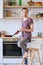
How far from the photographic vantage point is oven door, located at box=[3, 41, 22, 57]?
545cm

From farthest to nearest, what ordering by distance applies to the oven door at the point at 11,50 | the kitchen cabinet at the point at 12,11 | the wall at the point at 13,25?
the wall at the point at 13,25 < the kitchen cabinet at the point at 12,11 < the oven door at the point at 11,50

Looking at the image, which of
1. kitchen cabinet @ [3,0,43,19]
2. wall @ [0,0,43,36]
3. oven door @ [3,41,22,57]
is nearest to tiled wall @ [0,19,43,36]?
wall @ [0,0,43,36]

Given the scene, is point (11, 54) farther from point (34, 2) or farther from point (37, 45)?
point (34, 2)

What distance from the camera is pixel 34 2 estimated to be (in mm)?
5949

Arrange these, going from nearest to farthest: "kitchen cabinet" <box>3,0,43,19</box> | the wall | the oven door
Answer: the oven door, "kitchen cabinet" <box>3,0,43,19</box>, the wall

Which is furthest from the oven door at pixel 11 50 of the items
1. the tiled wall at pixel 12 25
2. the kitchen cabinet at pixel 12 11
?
the kitchen cabinet at pixel 12 11

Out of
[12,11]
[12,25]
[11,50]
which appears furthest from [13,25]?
[11,50]

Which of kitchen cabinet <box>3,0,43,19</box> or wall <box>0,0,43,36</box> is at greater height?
kitchen cabinet <box>3,0,43,19</box>

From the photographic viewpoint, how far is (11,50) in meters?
5.50

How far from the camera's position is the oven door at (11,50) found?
17.9 ft

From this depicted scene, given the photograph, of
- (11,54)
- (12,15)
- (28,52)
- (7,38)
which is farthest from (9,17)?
(28,52)

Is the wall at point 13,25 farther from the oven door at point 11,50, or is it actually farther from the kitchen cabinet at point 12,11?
the oven door at point 11,50

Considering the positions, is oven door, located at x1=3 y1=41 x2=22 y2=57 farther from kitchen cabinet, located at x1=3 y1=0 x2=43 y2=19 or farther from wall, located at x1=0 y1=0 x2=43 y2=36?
kitchen cabinet, located at x1=3 y1=0 x2=43 y2=19

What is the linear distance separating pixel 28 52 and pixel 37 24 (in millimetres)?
1803
